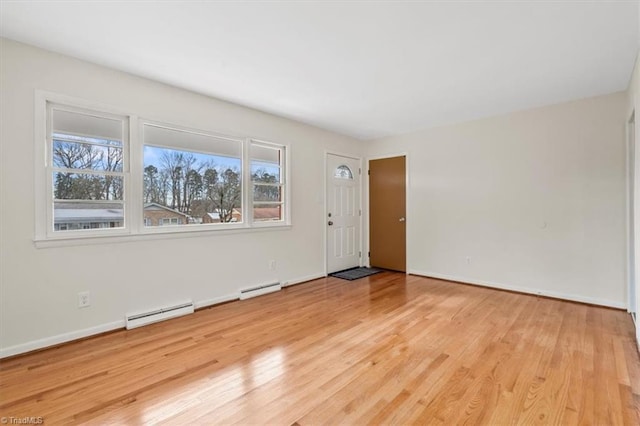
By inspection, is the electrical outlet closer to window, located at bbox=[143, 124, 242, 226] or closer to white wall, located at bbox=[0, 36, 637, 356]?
white wall, located at bbox=[0, 36, 637, 356]

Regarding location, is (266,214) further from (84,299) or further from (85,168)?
(84,299)

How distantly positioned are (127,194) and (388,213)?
154 inches

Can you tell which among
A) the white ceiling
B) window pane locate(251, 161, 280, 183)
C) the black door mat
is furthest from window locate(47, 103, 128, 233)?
the black door mat

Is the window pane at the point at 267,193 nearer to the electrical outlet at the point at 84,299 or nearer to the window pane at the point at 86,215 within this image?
the window pane at the point at 86,215

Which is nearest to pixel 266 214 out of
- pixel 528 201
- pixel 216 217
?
pixel 216 217

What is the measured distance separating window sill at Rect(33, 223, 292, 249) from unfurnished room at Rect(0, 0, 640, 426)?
0.02 m

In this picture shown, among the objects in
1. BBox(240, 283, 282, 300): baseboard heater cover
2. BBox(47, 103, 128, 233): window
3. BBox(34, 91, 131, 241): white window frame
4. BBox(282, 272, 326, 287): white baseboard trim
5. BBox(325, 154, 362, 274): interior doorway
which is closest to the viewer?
BBox(34, 91, 131, 241): white window frame

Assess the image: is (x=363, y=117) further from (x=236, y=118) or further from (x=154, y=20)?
(x=154, y=20)

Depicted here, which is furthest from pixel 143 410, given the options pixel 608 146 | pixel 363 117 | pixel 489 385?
pixel 608 146

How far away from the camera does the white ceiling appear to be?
194 centimetres

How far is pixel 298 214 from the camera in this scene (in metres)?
4.46

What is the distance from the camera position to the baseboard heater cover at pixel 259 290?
370cm

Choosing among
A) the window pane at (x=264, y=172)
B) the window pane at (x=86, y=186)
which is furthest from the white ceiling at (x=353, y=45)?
the window pane at (x=86, y=186)

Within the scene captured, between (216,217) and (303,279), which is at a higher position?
(216,217)
